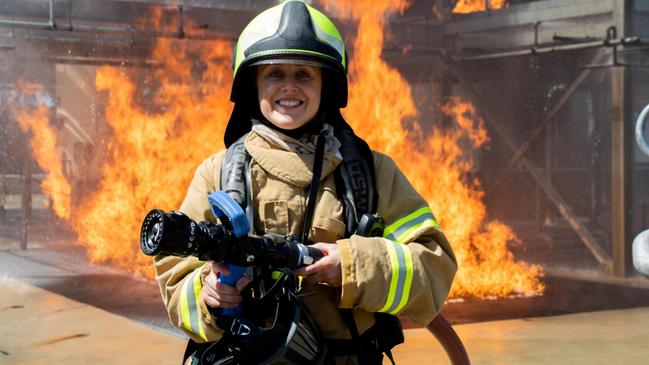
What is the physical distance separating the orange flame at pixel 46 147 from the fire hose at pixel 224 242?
9.16 m

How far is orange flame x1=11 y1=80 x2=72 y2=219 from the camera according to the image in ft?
35.5

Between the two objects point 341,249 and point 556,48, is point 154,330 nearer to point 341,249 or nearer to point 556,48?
point 341,249

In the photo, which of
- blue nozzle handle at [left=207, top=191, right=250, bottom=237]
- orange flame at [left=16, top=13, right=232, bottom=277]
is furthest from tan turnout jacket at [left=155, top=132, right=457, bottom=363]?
orange flame at [left=16, top=13, right=232, bottom=277]

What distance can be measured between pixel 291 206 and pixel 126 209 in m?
7.77

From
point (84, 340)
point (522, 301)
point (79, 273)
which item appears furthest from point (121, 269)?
point (522, 301)

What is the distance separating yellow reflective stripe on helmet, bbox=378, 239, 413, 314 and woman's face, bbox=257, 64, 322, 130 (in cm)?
35

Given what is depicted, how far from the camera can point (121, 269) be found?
28.9 ft

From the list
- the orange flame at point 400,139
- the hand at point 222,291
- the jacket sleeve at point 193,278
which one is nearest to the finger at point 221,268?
the hand at point 222,291

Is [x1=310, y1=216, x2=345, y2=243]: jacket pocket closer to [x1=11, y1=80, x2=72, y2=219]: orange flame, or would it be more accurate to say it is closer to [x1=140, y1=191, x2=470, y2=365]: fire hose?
[x1=140, y1=191, x2=470, y2=365]: fire hose

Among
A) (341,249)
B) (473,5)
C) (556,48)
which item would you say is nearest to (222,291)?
(341,249)

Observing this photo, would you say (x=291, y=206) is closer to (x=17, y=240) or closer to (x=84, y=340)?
(x=84, y=340)

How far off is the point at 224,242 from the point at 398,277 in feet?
1.34

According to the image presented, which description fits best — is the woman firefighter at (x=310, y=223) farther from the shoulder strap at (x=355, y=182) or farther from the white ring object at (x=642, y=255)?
the white ring object at (x=642, y=255)

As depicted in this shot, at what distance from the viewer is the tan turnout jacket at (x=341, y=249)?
6.41 ft
